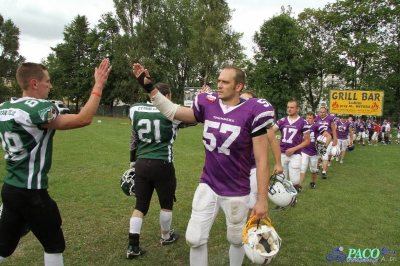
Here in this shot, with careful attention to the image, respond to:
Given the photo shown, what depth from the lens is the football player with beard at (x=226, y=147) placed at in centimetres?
318

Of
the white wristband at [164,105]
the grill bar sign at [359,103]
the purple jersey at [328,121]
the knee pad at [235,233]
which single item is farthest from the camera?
the grill bar sign at [359,103]

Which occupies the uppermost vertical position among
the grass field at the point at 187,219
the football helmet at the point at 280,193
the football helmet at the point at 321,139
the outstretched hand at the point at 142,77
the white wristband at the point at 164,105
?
the outstretched hand at the point at 142,77

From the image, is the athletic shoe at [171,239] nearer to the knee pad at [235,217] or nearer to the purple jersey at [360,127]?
the knee pad at [235,217]

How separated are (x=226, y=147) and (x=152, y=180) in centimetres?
144

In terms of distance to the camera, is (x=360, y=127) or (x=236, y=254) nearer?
(x=236, y=254)

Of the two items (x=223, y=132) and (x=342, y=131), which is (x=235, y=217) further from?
(x=342, y=131)

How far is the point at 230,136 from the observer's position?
3215 mm

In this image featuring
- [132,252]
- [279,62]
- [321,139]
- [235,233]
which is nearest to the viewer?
[235,233]

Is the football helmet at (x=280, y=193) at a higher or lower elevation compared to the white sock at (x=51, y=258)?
higher

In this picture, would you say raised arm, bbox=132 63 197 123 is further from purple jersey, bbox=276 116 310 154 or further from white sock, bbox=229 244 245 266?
purple jersey, bbox=276 116 310 154

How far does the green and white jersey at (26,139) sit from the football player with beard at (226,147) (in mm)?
967

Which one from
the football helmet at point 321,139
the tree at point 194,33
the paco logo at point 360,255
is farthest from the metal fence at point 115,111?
the paco logo at point 360,255

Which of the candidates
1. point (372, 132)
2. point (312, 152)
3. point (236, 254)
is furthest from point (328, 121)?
point (372, 132)

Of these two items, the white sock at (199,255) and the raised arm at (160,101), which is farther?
the white sock at (199,255)
